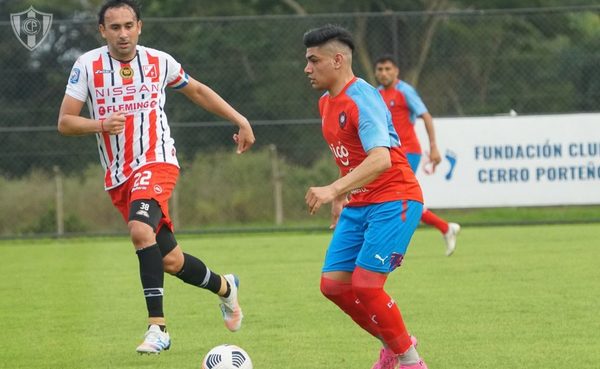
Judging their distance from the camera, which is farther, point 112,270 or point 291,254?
point 291,254

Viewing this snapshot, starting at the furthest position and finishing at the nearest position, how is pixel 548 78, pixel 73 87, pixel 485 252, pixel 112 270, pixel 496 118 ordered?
1. pixel 548 78
2. pixel 496 118
3. pixel 485 252
4. pixel 112 270
5. pixel 73 87

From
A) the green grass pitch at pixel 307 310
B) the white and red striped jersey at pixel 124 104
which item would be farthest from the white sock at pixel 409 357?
the white and red striped jersey at pixel 124 104

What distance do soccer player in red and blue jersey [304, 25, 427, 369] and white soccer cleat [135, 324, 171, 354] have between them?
107 centimetres

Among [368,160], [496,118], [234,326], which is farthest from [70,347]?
[496,118]

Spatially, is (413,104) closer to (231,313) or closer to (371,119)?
(231,313)

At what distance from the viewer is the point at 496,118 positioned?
55.3ft

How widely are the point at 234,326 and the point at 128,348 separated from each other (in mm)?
703

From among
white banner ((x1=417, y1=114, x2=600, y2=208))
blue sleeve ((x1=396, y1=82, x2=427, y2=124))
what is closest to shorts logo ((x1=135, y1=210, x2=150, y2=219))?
blue sleeve ((x1=396, y1=82, x2=427, y2=124))

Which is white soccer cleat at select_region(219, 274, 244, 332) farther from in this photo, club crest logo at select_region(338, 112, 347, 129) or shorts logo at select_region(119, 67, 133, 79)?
club crest logo at select_region(338, 112, 347, 129)

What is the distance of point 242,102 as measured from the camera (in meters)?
19.3

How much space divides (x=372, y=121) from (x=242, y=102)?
1358cm

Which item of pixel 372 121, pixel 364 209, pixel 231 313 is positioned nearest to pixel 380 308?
pixel 364 209

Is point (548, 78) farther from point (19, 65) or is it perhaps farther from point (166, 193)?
point (166, 193)

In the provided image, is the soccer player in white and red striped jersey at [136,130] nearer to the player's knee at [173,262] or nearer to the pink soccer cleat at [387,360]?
the player's knee at [173,262]
